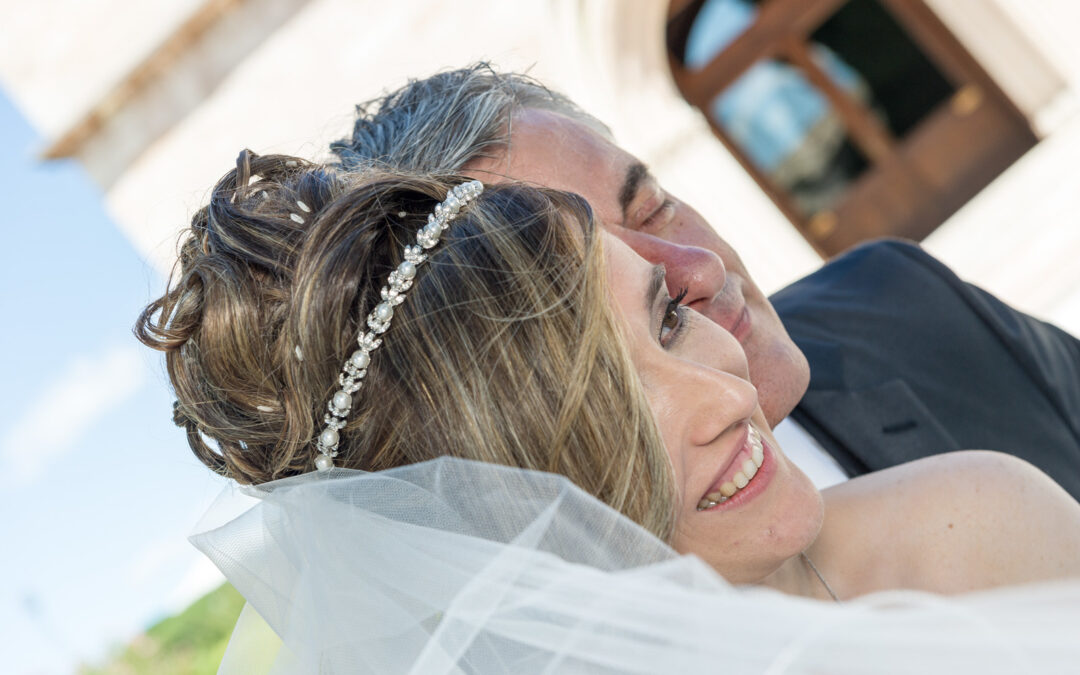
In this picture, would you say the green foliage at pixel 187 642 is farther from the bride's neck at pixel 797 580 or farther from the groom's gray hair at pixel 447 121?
the bride's neck at pixel 797 580

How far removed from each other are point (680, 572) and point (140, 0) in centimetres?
663

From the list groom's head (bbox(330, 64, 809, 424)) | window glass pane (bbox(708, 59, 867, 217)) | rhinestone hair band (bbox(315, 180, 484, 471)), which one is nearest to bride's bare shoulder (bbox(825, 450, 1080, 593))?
groom's head (bbox(330, 64, 809, 424))

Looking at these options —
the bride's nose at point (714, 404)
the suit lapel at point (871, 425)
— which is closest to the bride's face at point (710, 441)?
the bride's nose at point (714, 404)

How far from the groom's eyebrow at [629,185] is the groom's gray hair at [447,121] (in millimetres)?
325

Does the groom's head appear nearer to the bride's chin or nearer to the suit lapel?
the suit lapel

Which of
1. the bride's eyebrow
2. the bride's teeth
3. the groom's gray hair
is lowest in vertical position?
the bride's teeth

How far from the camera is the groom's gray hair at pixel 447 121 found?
7.58 feet

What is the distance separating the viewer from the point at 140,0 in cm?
648

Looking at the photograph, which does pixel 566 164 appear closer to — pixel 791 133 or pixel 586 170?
pixel 586 170

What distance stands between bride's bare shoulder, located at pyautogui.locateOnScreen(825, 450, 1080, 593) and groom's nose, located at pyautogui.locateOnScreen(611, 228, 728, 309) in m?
0.61

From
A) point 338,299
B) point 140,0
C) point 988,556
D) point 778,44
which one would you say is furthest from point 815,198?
point 338,299

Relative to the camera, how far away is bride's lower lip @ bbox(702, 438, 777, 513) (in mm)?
1677

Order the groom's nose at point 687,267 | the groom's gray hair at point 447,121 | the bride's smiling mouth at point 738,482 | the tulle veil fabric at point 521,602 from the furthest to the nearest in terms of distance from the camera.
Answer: the groom's gray hair at point 447,121 < the groom's nose at point 687,267 < the bride's smiling mouth at point 738,482 < the tulle veil fabric at point 521,602

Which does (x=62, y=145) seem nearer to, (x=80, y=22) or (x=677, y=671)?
(x=80, y=22)
